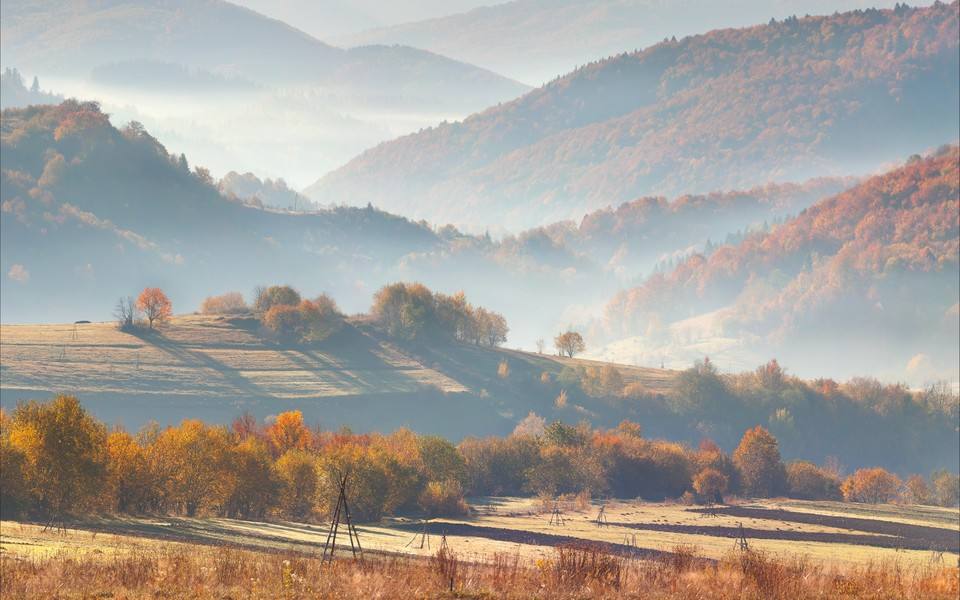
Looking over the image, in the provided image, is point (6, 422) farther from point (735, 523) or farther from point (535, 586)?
point (535, 586)

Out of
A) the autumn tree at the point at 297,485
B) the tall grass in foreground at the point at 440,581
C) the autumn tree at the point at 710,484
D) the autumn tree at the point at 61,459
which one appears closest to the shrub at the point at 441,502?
the autumn tree at the point at 297,485

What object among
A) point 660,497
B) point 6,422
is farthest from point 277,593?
point 660,497

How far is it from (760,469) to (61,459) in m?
128

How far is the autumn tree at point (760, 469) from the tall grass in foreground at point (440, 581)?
146 metres

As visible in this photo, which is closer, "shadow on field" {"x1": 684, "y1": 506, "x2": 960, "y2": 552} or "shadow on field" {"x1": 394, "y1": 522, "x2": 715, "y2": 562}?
"shadow on field" {"x1": 394, "y1": 522, "x2": 715, "y2": 562}

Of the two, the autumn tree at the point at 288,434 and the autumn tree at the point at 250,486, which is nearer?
the autumn tree at the point at 250,486

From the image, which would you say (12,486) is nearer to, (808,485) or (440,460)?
(440,460)

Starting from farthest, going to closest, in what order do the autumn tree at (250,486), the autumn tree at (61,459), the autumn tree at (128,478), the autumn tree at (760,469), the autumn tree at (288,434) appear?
the autumn tree at (760,469) < the autumn tree at (288,434) < the autumn tree at (250,486) < the autumn tree at (128,478) < the autumn tree at (61,459)

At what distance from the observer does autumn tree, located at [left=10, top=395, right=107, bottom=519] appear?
92312 mm

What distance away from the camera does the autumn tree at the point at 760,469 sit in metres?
190

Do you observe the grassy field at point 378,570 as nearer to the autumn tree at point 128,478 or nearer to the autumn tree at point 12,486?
the autumn tree at point 12,486

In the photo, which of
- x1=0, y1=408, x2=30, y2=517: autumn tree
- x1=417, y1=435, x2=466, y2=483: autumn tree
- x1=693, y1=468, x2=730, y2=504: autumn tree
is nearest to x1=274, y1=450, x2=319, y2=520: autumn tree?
x1=417, y1=435, x2=466, y2=483: autumn tree

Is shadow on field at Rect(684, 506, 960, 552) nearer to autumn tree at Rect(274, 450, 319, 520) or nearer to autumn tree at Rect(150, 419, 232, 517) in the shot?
autumn tree at Rect(274, 450, 319, 520)

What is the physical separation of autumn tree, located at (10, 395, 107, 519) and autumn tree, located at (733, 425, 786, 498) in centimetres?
11928
